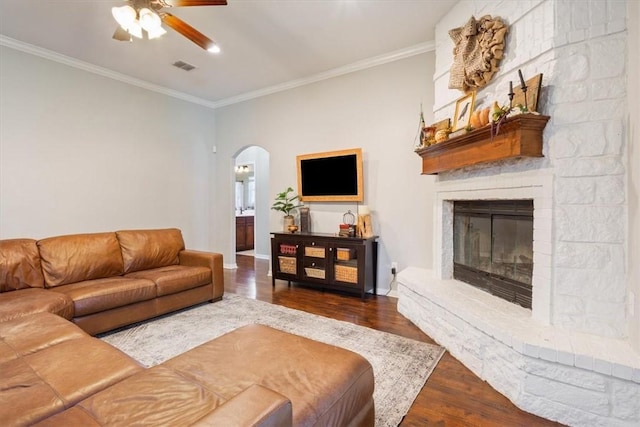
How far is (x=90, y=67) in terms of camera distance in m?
4.12

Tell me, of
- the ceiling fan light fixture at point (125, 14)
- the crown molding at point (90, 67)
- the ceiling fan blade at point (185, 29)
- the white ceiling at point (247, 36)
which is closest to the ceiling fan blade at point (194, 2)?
the ceiling fan blade at point (185, 29)

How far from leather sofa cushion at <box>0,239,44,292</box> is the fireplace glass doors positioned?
3.91m

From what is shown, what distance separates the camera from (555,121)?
1.93m

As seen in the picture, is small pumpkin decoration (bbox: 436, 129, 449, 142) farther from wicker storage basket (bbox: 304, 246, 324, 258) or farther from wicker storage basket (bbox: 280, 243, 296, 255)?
wicker storage basket (bbox: 280, 243, 296, 255)

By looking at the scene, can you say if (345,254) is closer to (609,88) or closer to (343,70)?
(343,70)

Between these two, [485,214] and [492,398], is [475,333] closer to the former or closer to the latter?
[492,398]

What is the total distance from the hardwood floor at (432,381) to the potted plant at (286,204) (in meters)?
1.00

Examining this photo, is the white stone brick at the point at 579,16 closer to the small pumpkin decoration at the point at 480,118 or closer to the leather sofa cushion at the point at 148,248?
the small pumpkin decoration at the point at 480,118

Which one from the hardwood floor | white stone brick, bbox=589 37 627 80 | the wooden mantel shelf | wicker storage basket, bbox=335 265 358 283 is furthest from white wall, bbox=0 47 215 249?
white stone brick, bbox=589 37 627 80

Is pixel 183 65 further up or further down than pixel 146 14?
further up

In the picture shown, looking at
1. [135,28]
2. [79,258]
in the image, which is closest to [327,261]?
[79,258]

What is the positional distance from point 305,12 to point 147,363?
10.7 ft

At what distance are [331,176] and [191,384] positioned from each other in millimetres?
3342

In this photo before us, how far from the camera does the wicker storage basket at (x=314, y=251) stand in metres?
3.98
